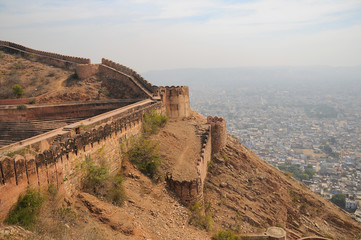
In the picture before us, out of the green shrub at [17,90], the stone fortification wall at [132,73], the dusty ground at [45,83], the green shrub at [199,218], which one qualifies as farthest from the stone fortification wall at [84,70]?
the green shrub at [199,218]

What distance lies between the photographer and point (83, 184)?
10.3 m

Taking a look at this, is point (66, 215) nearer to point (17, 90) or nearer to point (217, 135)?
point (217, 135)

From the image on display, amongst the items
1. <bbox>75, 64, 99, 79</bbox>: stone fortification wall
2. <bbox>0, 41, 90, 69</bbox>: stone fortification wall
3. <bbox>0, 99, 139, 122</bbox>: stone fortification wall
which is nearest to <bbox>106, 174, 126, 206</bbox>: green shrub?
<bbox>0, 99, 139, 122</bbox>: stone fortification wall

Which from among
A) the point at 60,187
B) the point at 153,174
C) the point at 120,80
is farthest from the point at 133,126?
the point at 120,80

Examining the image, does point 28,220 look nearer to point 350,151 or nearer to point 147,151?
point 147,151

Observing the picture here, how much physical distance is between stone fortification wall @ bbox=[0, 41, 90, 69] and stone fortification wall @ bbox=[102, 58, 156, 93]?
2.14m

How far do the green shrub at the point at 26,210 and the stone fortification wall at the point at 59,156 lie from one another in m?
0.16

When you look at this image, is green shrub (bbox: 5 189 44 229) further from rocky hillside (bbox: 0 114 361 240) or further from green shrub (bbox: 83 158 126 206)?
green shrub (bbox: 83 158 126 206)

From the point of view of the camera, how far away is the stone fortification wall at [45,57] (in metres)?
26.4

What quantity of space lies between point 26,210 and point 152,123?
8968 mm

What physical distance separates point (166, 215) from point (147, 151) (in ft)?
11.0

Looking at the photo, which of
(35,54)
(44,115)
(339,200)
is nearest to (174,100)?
(44,115)

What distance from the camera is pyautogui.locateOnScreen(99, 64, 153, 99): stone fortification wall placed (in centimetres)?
2180

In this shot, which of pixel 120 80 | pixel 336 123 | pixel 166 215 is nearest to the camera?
pixel 166 215
